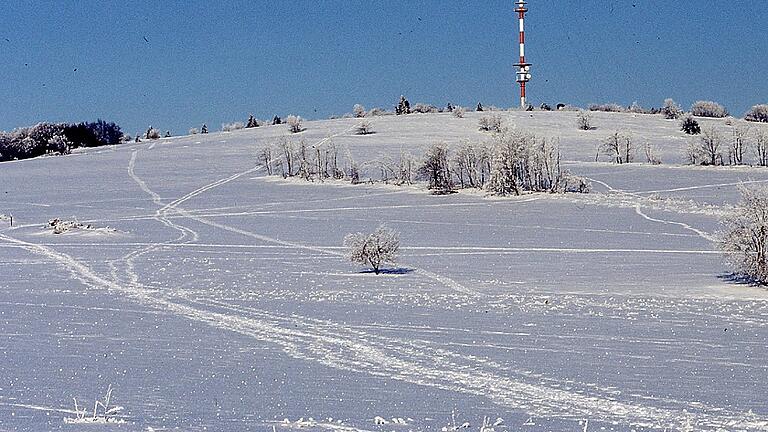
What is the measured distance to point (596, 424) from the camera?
1113 centimetres

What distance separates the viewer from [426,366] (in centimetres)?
1453

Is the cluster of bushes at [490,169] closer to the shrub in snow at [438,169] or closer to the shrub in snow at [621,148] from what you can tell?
the shrub in snow at [438,169]

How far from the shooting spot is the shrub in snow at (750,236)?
2331 centimetres

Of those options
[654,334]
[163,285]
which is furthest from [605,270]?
[163,285]

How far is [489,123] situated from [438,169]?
30261mm

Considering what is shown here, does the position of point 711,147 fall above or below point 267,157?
below

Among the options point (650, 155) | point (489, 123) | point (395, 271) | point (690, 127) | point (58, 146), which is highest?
point (489, 123)

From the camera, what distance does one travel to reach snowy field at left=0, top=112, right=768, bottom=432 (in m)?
11.9

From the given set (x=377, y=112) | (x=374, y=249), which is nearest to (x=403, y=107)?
(x=377, y=112)

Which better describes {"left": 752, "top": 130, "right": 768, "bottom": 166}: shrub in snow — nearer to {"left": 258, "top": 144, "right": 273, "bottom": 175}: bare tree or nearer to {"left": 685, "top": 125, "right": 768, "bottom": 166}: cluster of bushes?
{"left": 685, "top": 125, "right": 768, "bottom": 166}: cluster of bushes

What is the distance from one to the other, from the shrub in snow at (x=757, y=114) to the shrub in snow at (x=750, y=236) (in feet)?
268

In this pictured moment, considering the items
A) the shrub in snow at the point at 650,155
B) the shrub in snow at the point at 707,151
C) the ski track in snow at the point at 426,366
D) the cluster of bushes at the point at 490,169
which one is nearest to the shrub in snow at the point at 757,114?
the shrub in snow at the point at 650,155

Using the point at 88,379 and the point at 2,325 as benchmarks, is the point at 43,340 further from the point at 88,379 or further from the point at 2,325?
the point at 88,379

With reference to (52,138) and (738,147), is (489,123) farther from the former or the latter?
(52,138)
